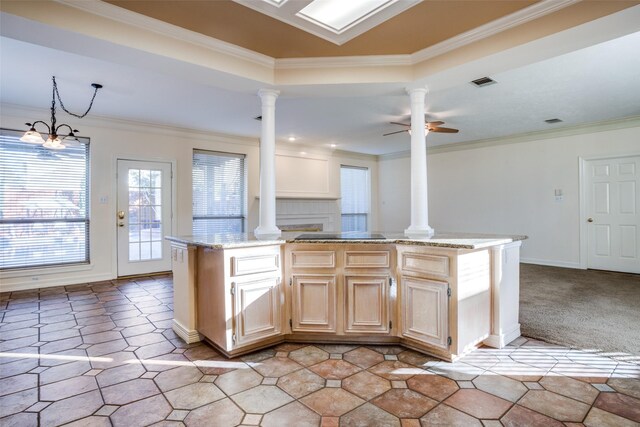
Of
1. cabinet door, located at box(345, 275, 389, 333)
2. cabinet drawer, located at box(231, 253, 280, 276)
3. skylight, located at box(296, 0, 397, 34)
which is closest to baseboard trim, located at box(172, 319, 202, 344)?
cabinet drawer, located at box(231, 253, 280, 276)

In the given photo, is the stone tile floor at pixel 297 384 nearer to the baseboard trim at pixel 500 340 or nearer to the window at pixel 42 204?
the baseboard trim at pixel 500 340

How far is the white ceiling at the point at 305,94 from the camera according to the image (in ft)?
10.1

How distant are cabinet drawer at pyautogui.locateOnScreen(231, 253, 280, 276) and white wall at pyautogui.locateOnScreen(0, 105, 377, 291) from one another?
3.79 meters

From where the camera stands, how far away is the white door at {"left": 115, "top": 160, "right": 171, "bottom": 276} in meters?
5.50

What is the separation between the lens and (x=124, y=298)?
432 centimetres

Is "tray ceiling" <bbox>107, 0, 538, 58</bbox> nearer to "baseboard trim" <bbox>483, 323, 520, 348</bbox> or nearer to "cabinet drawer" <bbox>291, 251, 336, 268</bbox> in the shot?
"cabinet drawer" <bbox>291, 251, 336, 268</bbox>

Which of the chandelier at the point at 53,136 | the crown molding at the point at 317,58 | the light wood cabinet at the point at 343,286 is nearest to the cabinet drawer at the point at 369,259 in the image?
the light wood cabinet at the point at 343,286

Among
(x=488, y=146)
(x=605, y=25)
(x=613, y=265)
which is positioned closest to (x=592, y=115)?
(x=488, y=146)

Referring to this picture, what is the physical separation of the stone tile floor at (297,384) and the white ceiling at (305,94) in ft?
7.63

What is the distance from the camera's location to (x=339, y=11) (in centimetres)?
248

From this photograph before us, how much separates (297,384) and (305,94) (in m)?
2.67

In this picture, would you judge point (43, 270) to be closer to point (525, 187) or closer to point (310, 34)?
point (310, 34)

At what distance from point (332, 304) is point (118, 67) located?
3112 mm

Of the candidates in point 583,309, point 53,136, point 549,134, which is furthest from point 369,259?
point 549,134
